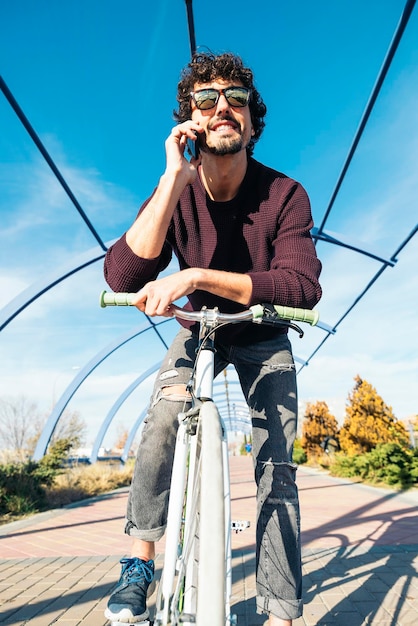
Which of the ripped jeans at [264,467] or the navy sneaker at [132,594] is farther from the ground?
the ripped jeans at [264,467]

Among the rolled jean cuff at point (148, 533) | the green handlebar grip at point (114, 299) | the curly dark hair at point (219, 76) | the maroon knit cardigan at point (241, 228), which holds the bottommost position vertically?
the rolled jean cuff at point (148, 533)

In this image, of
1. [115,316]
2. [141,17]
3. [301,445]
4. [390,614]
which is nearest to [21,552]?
[390,614]

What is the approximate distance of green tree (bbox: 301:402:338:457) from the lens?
19.2m

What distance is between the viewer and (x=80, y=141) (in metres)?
5.80

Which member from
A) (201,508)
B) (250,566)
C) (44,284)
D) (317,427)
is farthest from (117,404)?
(201,508)

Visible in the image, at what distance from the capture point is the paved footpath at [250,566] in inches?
106

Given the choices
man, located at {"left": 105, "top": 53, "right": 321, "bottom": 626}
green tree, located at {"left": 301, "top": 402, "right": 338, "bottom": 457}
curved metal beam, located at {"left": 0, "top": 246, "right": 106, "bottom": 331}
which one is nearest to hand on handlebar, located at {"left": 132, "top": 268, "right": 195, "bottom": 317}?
man, located at {"left": 105, "top": 53, "right": 321, "bottom": 626}

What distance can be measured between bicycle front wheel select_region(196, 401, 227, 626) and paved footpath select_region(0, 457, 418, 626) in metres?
1.83

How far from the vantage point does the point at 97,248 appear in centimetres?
763

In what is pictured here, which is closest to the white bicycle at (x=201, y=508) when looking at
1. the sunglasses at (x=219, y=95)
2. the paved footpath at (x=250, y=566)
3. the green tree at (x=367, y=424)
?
the sunglasses at (x=219, y=95)

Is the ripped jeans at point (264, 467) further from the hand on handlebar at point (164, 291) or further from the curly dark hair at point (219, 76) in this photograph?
the curly dark hair at point (219, 76)

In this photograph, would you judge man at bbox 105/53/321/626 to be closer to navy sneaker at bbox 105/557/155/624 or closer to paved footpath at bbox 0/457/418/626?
navy sneaker at bbox 105/557/155/624

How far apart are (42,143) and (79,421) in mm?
15774

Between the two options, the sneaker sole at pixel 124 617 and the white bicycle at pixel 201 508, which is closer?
the white bicycle at pixel 201 508
